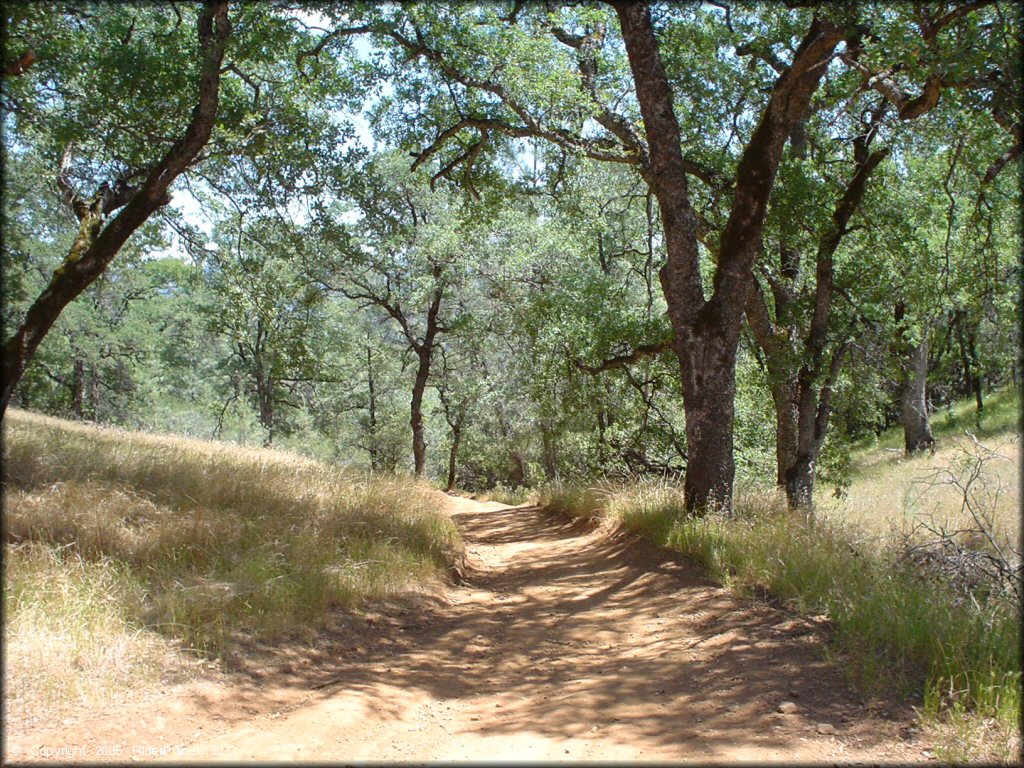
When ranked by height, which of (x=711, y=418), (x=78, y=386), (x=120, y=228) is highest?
(x=120, y=228)

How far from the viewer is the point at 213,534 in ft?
20.9

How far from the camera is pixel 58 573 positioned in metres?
4.89

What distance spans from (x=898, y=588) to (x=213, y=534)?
5752mm

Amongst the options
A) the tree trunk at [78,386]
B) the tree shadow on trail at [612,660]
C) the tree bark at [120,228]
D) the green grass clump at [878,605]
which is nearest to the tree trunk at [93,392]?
the tree trunk at [78,386]

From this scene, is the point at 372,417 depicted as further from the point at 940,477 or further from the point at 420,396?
the point at 940,477

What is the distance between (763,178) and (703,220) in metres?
2.53

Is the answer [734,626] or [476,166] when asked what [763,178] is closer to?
[734,626]

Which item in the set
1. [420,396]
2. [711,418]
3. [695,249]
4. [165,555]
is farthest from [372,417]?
[165,555]

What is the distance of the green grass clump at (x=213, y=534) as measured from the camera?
520 centimetres

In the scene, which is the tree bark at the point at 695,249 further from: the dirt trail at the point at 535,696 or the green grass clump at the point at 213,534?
the green grass clump at the point at 213,534

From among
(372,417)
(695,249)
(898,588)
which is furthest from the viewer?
(372,417)

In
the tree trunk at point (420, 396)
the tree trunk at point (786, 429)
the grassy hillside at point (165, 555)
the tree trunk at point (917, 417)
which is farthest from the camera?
the tree trunk at point (420, 396)

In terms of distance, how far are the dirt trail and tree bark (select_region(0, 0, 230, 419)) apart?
4751mm

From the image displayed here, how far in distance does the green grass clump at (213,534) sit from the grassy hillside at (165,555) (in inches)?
0.6
